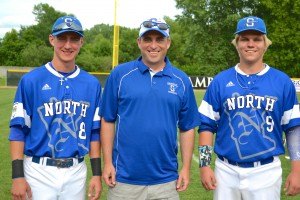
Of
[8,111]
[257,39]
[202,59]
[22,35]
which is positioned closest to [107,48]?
[22,35]

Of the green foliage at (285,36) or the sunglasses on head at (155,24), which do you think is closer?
the sunglasses on head at (155,24)

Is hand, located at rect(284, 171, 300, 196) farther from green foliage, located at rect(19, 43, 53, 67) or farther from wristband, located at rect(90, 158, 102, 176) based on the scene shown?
green foliage, located at rect(19, 43, 53, 67)

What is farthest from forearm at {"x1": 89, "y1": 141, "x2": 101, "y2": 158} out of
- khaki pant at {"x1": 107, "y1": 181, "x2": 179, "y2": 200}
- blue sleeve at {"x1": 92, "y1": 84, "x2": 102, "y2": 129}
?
khaki pant at {"x1": 107, "y1": 181, "x2": 179, "y2": 200}

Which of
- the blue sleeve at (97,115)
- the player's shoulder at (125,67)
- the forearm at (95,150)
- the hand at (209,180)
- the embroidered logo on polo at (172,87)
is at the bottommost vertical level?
the hand at (209,180)

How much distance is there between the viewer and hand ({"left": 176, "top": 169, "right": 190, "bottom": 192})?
3.53m

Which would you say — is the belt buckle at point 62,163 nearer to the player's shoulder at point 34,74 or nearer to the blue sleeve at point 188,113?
the player's shoulder at point 34,74

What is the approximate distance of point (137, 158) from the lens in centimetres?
348

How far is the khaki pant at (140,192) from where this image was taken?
136 inches

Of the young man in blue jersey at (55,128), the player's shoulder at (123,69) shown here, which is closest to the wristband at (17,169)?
the young man in blue jersey at (55,128)

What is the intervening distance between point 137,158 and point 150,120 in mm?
317

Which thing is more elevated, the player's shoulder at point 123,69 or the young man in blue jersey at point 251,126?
the player's shoulder at point 123,69

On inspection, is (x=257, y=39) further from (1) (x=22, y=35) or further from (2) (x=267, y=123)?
(1) (x=22, y=35)

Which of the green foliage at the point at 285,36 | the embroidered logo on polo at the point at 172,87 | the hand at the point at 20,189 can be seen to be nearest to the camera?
the hand at the point at 20,189

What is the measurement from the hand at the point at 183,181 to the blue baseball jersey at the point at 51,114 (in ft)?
2.52
